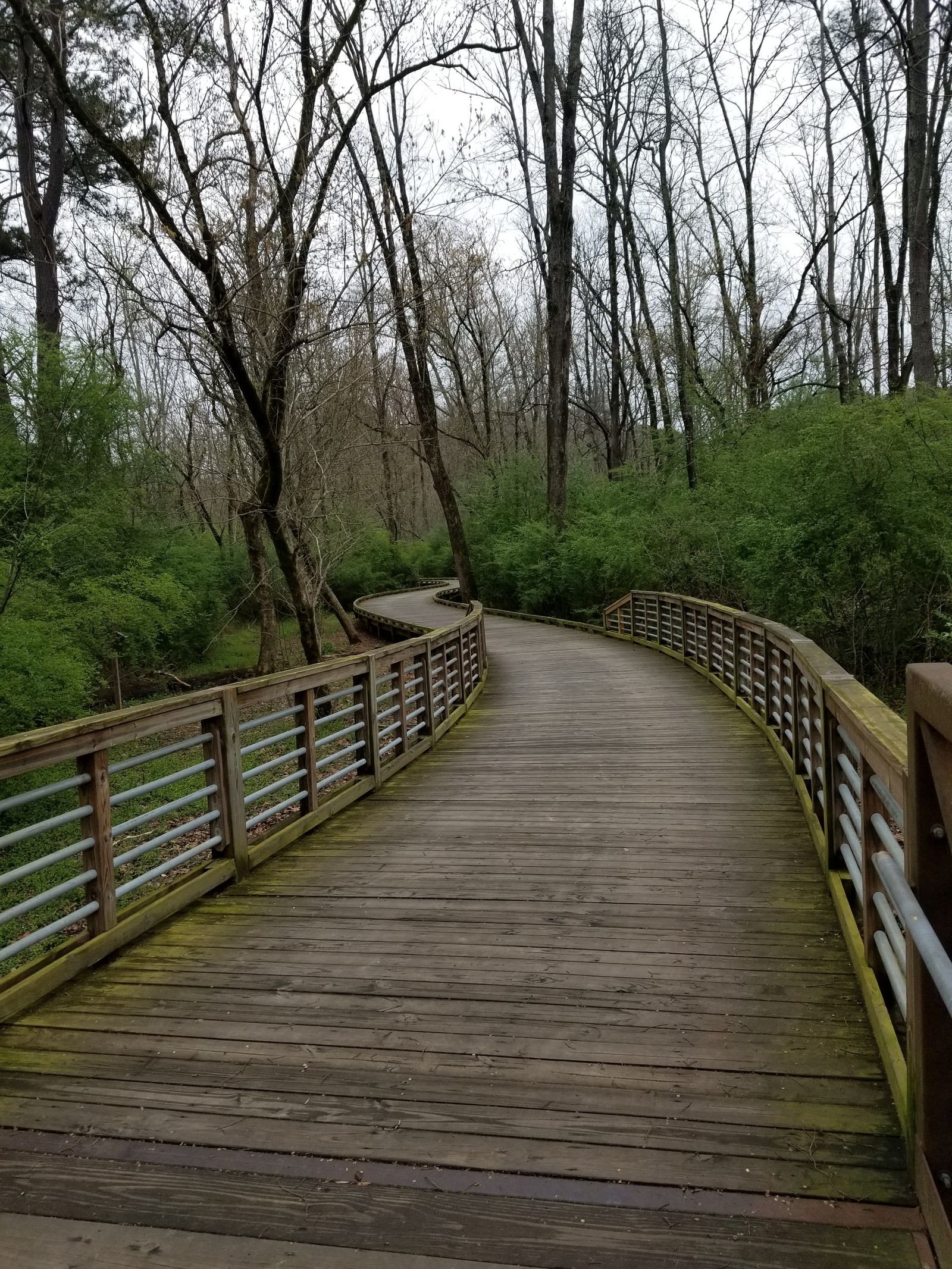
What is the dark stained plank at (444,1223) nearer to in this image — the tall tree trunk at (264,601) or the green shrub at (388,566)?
the tall tree trunk at (264,601)

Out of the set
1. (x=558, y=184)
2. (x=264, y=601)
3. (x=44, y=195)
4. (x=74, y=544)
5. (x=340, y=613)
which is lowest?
(x=340, y=613)

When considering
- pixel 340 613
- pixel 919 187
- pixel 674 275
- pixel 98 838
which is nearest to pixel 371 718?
pixel 98 838

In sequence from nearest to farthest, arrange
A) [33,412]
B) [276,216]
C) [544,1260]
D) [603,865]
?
1. [544,1260]
2. [603,865]
3. [276,216]
4. [33,412]

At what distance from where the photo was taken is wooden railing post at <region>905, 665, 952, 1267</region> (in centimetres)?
181

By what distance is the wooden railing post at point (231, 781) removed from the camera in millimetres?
4391

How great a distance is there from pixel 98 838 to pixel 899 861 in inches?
115

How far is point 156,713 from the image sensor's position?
3902 mm

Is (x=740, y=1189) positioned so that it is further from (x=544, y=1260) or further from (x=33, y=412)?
(x=33, y=412)

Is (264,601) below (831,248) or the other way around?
below

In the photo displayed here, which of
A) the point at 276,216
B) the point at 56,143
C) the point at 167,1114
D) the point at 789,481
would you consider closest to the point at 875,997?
the point at 167,1114

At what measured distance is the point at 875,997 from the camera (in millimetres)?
2816

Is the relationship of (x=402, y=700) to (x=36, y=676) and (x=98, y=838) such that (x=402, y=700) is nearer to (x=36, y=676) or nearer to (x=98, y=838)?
(x=98, y=838)

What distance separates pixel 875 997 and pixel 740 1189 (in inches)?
39.3

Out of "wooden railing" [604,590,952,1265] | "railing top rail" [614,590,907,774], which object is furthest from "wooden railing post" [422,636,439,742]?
"wooden railing" [604,590,952,1265]
